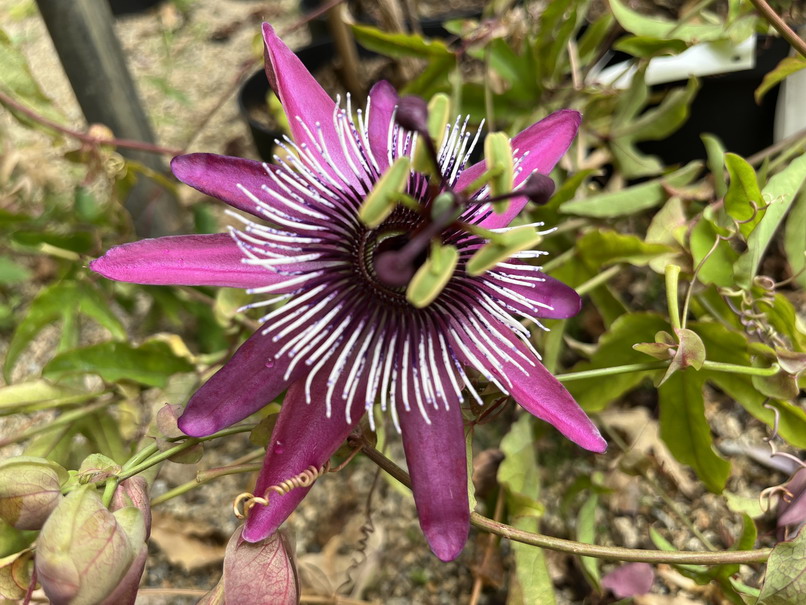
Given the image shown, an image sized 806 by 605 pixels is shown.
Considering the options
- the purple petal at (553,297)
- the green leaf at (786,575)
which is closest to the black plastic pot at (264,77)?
the purple petal at (553,297)

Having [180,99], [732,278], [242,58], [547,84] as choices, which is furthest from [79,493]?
[242,58]

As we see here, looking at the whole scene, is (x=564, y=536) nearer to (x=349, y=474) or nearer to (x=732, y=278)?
(x=349, y=474)

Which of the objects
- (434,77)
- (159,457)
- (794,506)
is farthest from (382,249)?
(434,77)

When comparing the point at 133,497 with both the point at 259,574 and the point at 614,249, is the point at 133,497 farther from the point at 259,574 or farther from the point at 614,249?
the point at 614,249

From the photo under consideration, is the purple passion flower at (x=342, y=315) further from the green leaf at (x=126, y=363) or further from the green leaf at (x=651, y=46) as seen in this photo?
the green leaf at (x=651, y=46)

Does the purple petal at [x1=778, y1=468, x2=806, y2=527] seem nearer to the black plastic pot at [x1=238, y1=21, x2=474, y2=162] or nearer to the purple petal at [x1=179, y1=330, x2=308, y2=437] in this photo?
the purple petal at [x1=179, y1=330, x2=308, y2=437]

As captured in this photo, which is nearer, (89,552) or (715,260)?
(89,552)

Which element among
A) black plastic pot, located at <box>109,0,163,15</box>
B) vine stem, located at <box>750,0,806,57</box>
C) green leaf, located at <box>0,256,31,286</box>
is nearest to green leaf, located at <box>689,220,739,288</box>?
vine stem, located at <box>750,0,806,57</box>
